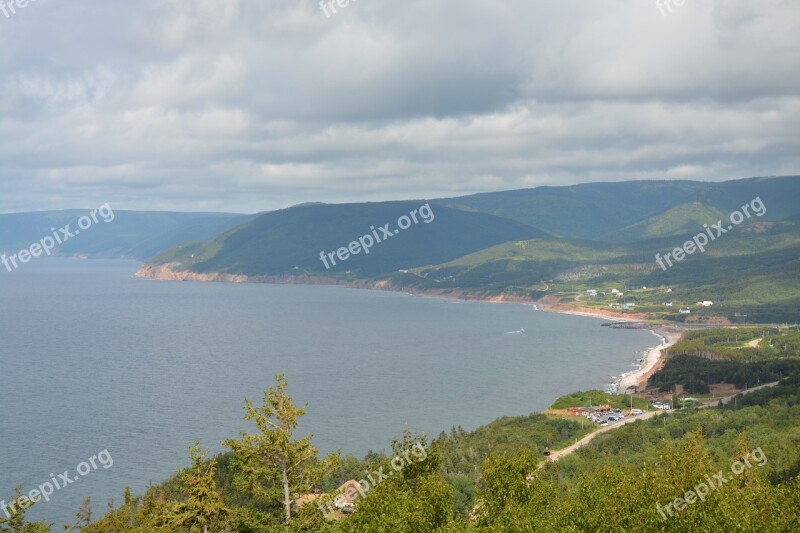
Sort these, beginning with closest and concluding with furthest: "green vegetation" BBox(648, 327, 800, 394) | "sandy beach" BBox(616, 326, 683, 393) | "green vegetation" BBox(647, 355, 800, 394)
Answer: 1. "green vegetation" BBox(647, 355, 800, 394)
2. "green vegetation" BBox(648, 327, 800, 394)
3. "sandy beach" BBox(616, 326, 683, 393)

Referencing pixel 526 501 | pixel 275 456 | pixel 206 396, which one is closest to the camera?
pixel 275 456

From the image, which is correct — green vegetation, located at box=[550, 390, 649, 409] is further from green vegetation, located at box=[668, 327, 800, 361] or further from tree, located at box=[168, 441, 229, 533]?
tree, located at box=[168, 441, 229, 533]

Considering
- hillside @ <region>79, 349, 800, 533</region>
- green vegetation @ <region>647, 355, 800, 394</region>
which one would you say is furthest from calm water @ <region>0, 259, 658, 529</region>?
hillside @ <region>79, 349, 800, 533</region>

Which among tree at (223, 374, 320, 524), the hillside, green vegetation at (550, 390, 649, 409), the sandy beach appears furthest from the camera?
the sandy beach

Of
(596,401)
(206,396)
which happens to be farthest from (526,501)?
(206,396)

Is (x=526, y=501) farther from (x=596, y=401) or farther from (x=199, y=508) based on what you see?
(x=596, y=401)

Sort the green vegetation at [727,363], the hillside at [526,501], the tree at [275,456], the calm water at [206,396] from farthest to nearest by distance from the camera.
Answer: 1. the green vegetation at [727,363]
2. the calm water at [206,396]
3. the tree at [275,456]
4. the hillside at [526,501]

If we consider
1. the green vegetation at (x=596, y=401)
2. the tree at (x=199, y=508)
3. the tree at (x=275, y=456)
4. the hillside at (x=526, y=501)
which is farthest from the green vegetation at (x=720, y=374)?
the tree at (x=199, y=508)

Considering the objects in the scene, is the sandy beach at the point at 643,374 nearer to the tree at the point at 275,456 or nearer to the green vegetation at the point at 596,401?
the green vegetation at the point at 596,401
